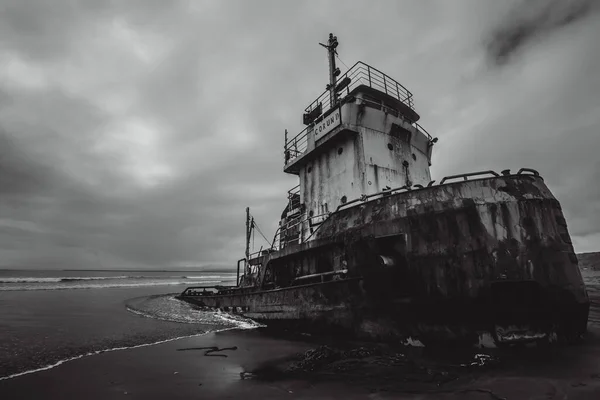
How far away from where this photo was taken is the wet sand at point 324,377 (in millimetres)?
4293

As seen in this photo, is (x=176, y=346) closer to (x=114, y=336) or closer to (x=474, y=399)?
(x=114, y=336)

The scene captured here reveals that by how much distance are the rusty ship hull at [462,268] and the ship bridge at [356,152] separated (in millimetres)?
1995

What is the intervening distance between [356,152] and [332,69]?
17.4 feet

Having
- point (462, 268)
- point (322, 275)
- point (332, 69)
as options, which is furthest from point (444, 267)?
point (332, 69)

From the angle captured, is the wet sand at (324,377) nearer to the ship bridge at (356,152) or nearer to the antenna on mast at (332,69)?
the ship bridge at (356,152)

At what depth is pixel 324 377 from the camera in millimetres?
5012

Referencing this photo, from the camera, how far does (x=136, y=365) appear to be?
611 cm

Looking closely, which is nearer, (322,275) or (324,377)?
(324,377)


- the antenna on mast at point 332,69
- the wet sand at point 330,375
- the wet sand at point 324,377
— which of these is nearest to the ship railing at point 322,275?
Result: the wet sand at point 330,375

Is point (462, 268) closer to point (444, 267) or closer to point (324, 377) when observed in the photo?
point (444, 267)

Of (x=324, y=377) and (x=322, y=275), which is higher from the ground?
(x=322, y=275)

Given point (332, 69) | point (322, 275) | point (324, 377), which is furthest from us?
point (332, 69)

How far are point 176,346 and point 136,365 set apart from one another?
1872 mm

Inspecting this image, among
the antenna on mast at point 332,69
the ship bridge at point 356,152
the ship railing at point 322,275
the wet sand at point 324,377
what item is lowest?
the wet sand at point 324,377
